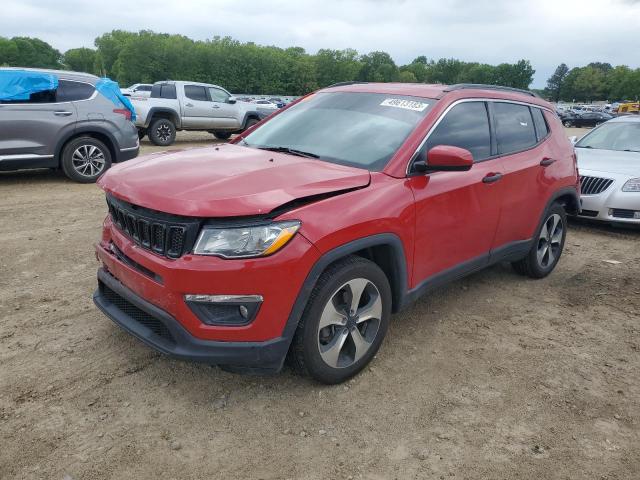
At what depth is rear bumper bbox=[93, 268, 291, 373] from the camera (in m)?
2.65

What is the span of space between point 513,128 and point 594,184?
11.3 ft

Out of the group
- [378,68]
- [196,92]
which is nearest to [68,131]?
[196,92]

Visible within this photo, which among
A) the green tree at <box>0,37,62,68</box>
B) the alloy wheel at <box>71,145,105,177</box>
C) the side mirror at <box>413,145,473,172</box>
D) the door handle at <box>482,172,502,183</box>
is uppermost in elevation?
the green tree at <box>0,37,62,68</box>

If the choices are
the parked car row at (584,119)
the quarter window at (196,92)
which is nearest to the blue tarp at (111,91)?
the quarter window at (196,92)

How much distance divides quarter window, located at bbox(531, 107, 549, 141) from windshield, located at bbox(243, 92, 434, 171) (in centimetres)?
164

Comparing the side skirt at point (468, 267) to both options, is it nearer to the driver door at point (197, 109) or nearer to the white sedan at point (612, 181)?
the white sedan at point (612, 181)

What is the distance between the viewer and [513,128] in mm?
4434

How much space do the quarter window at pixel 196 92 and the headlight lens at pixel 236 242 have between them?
13648mm

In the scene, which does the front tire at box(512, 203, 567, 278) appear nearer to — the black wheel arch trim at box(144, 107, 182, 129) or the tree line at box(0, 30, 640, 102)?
the black wheel arch trim at box(144, 107, 182, 129)

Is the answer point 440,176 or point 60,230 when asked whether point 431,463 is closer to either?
point 440,176

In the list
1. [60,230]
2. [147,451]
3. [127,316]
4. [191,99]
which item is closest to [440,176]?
[127,316]

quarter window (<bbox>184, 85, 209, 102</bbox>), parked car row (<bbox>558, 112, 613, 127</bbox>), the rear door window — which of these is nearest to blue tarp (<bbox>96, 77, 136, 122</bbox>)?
quarter window (<bbox>184, 85, 209, 102</bbox>)

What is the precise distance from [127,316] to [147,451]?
0.81 meters

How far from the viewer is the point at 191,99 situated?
15281 mm
